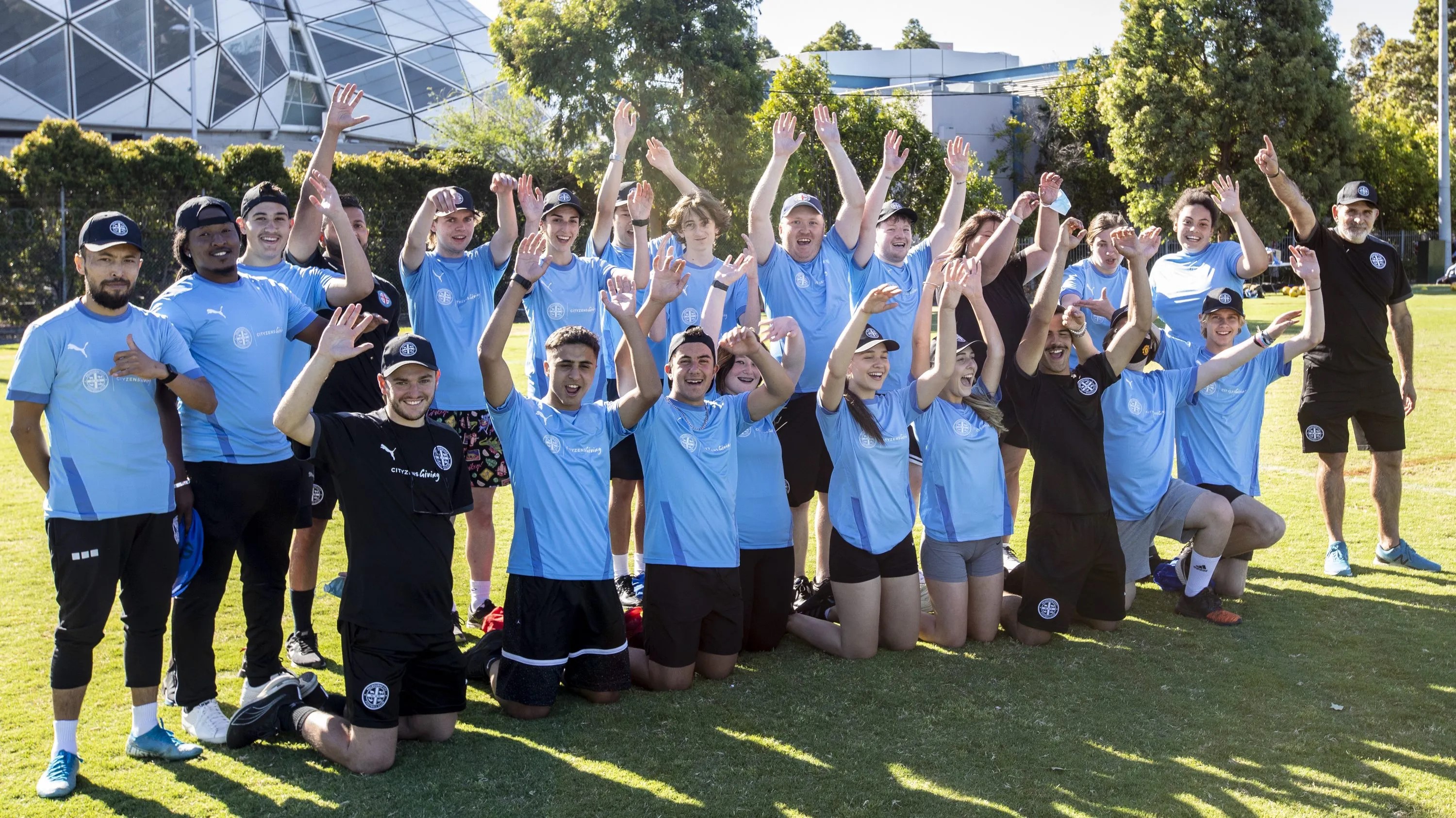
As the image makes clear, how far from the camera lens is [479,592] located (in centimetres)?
641

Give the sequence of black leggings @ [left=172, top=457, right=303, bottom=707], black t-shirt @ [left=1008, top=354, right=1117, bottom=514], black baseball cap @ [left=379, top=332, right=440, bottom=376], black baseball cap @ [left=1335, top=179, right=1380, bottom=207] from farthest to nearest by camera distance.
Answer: black baseball cap @ [left=1335, top=179, right=1380, bottom=207] < black t-shirt @ [left=1008, top=354, right=1117, bottom=514] < black leggings @ [left=172, top=457, right=303, bottom=707] < black baseball cap @ [left=379, top=332, right=440, bottom=376]

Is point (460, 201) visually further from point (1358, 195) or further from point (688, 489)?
point (1358, 195)

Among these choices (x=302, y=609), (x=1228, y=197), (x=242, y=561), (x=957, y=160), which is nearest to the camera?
(x=242, y=561)

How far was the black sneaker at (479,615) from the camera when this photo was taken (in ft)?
20.7

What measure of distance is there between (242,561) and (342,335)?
4.53 ft

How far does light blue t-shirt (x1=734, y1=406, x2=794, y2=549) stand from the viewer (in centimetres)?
594

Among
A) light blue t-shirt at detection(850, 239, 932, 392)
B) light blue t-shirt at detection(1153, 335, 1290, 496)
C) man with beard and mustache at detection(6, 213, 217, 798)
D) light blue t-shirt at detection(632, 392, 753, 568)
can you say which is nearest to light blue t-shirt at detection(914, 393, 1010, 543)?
light blue t-shirt at detection(850, 239, 932, 392)

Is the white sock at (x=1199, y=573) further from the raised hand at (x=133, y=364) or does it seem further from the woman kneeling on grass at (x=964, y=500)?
the raised hand at (x=133, y=364)

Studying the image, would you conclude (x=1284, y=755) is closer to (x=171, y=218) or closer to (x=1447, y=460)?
(x=1447, y=460)

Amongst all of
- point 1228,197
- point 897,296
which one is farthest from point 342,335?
point 1228,197

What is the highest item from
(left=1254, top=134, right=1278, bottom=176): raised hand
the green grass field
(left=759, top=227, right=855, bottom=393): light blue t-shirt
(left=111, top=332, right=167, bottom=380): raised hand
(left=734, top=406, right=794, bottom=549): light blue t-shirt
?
(left=1254, top=134, right=1278, bottom=176): raised hand

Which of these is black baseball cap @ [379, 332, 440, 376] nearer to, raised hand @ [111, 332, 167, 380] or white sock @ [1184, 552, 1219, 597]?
raised hand @ [111, 332, 167, 380]

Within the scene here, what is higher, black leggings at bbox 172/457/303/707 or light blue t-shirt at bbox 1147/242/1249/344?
light blue t-shirt at bbox 1147/242/1249/344

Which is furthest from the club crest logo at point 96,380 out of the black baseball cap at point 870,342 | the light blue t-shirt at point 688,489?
the black baseball cap at point 870,342
